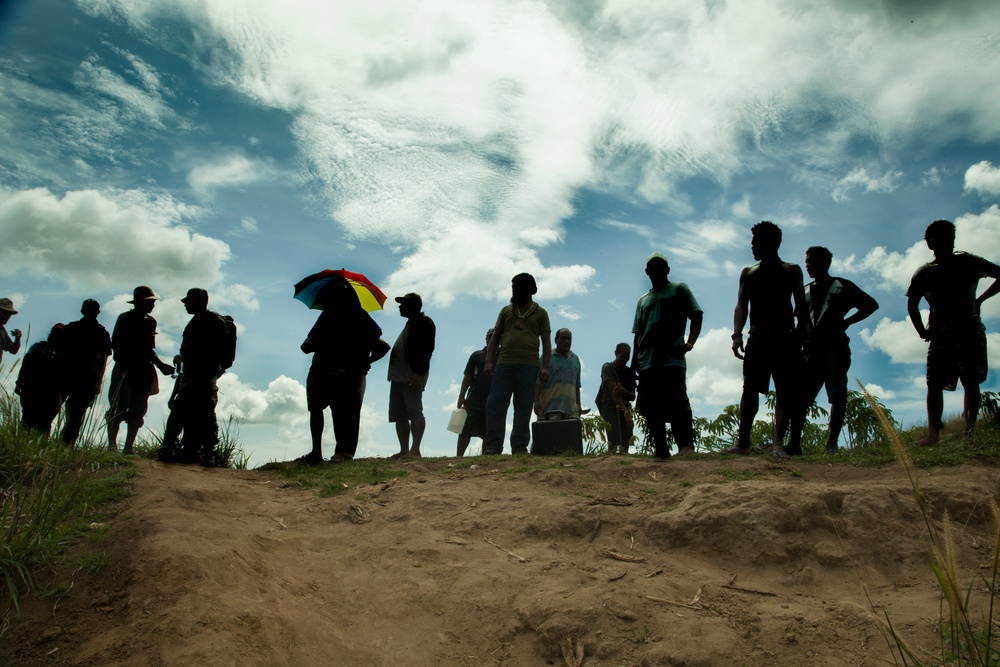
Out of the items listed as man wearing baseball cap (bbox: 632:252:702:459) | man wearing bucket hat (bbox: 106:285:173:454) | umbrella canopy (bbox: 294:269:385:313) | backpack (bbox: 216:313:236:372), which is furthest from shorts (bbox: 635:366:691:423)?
man wearing bucket hat (bbox: 106:285:173:454)

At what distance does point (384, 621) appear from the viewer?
3.75m

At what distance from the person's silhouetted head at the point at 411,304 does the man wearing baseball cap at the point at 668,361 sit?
3282mm

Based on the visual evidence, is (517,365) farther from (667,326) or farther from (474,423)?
(667,326)

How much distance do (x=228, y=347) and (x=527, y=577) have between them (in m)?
4.77

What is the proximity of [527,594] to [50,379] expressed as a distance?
240 inches

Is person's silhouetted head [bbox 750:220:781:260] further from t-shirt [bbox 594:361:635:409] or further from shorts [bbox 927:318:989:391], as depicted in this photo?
t-shirt [bbox 594:361:635:409]

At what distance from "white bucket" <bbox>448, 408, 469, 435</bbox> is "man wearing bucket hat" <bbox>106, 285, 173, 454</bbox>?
3532 millimetres

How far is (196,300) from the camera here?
7.32 metres

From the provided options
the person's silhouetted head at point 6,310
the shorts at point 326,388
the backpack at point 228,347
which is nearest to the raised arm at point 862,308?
the shorts at point 326,388

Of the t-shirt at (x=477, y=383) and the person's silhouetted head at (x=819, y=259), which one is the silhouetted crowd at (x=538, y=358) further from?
the t-shirt at (x=477, y=383)

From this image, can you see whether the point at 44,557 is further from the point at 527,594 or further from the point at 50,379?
the point at 50,379

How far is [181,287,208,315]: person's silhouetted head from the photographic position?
24.0ft

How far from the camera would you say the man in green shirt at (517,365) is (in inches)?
320

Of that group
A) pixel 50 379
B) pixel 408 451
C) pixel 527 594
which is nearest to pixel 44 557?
pixel 527 594
